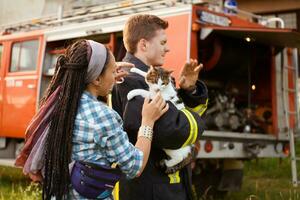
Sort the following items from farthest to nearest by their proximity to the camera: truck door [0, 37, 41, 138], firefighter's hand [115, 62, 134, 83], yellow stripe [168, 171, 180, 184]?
truck door [0, 37, 41, 138]
yellow stripe [168, 171, 180, 184]
firefighter's hand [115, 62, 134, 83]

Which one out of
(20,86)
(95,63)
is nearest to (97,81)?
(95,63)

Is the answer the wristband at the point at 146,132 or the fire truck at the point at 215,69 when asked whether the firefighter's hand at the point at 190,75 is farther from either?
the fire truck at the point at 215,69

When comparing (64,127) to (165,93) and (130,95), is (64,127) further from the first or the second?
(165,93)

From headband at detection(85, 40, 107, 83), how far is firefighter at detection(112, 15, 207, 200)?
0.33 meters

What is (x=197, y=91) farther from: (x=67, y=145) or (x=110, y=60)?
(x=67, y=145)

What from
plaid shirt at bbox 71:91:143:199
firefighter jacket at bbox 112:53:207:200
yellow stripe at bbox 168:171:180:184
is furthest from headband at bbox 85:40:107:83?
yellow stripe at bbox 168:171:180:184

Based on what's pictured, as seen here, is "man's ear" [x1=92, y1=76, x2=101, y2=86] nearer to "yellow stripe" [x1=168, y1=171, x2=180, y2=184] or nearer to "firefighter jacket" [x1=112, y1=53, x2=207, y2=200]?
"firefighter jacket" [x1=112, y1=53, x2=207, y2=200]

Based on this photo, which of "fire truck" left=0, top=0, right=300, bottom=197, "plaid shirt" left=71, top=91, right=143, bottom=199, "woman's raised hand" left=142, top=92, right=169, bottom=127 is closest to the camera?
"plaid shirt" left=71, top=91, right=143, bottom=199

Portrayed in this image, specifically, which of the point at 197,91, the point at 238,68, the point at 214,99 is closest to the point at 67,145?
the point at 197,91

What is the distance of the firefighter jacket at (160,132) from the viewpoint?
226 centimetres

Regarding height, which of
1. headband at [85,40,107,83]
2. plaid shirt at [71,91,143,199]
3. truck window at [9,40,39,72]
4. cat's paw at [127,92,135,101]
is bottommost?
plaid shirt at [71,91,143,199]

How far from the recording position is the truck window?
7.20 m

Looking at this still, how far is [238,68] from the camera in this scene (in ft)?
22.0

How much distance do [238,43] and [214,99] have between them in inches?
29.5
